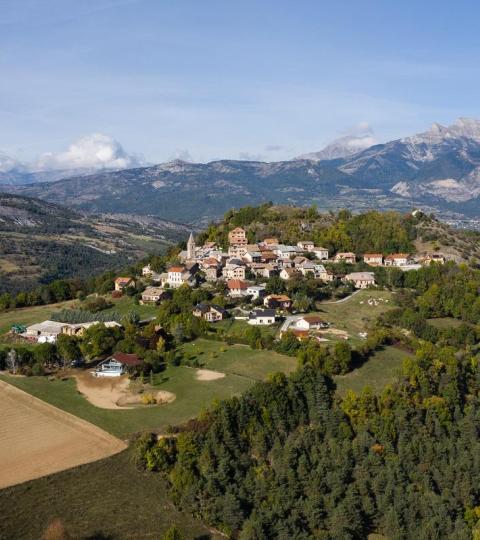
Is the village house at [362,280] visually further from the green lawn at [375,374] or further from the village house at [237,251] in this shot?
the green lawn at [375,374]

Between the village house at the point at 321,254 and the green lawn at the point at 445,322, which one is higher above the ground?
the village house at the point at 321,254

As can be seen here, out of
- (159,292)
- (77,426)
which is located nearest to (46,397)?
(77,426)

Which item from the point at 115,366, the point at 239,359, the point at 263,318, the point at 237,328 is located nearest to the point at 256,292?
the point at 263,318

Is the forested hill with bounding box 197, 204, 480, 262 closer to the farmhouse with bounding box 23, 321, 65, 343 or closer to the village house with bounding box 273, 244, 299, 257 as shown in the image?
the village house with bounding box 273, 244, 299, 257

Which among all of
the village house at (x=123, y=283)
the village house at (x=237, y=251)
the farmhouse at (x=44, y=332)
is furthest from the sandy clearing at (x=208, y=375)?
the village house at (x=237, y=251)

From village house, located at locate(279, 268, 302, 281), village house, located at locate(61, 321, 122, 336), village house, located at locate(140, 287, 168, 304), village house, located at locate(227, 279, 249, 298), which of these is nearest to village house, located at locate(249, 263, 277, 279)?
village house, located at locate(279, 268, 302, 281)
